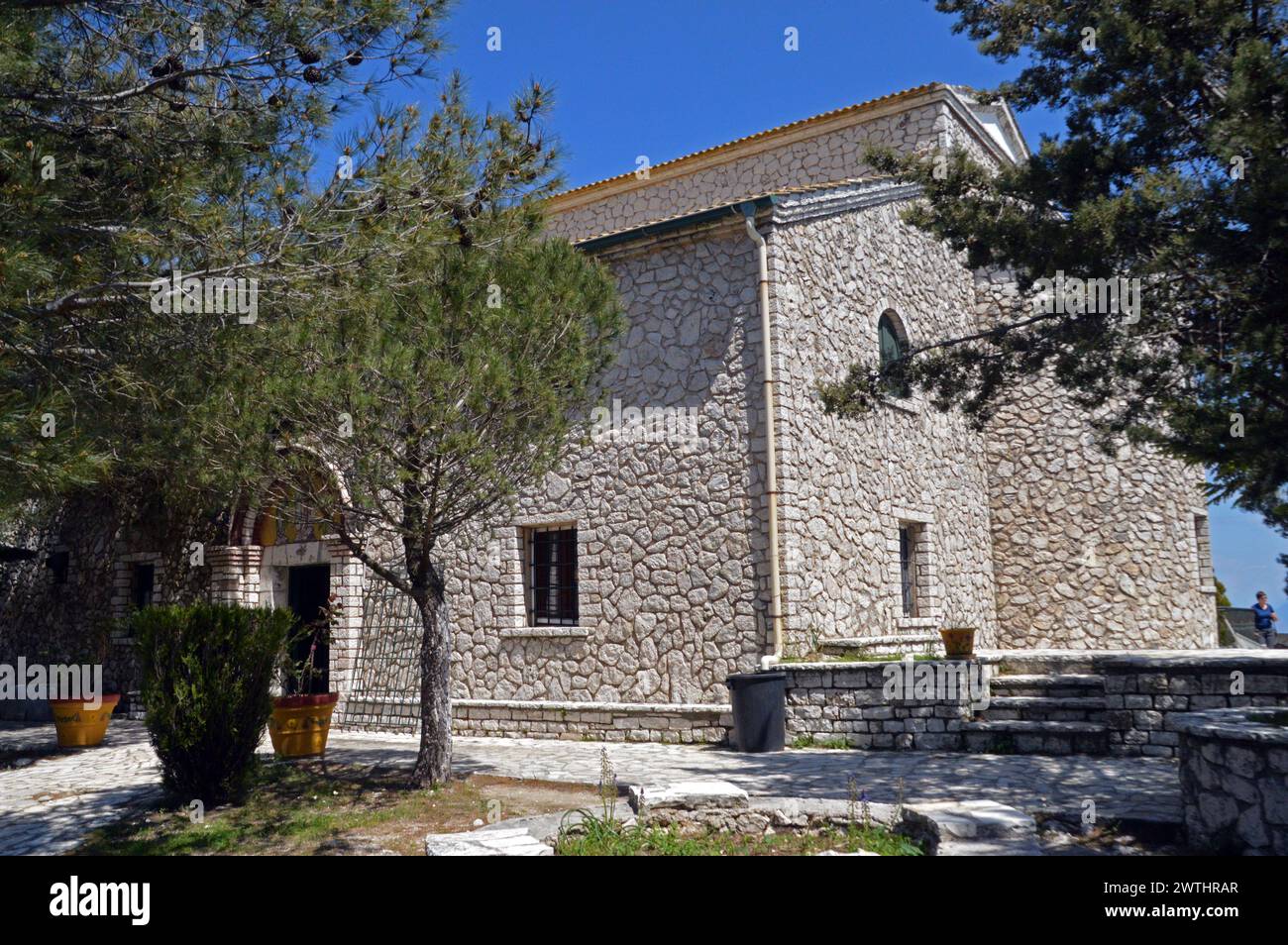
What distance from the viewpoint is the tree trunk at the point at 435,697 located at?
800 cm

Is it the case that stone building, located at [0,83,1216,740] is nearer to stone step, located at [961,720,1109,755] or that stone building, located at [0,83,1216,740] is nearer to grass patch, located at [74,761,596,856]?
stone step, located at [961,720,1109,755]

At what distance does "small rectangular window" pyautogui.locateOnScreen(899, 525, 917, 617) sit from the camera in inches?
527

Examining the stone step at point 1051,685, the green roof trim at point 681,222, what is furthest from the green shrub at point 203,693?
the stone step at point 1051,685

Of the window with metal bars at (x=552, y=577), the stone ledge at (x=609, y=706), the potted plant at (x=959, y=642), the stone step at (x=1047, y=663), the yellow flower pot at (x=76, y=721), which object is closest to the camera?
the potted plant at (x=959, y=642)

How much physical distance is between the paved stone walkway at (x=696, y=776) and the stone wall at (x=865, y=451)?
6.54 ft

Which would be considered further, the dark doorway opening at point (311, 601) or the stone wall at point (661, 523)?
the dark doorway opening at point (311, 601)

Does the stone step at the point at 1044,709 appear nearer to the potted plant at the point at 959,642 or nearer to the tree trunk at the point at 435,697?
the potted plant at the point at 959,642

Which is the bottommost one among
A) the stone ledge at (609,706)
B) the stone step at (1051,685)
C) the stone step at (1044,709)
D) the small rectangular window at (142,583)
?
the stone ledge at (609,706)

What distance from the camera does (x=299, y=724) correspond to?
32.0 feet

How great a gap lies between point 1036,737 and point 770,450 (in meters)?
3.89

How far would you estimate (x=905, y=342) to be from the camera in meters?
13.8

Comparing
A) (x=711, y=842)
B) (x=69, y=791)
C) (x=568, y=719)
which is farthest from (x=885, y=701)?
(x=69, y=791)

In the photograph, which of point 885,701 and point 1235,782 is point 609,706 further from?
point 1235,782
